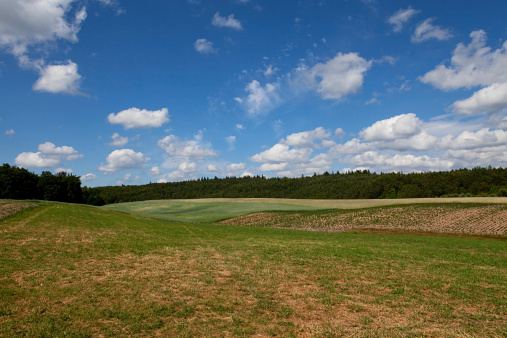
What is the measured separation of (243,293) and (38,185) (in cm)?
10722

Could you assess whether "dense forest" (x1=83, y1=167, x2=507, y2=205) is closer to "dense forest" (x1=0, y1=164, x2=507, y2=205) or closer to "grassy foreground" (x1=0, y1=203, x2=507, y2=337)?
"dense forest" (x1=0, y1=164, x2=507, y2=205)

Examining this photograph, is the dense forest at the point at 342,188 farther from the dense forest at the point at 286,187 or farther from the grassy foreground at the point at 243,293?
the grassy foreground at the point at 243,293

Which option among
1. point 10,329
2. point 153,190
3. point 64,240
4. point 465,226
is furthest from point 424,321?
point 153,190

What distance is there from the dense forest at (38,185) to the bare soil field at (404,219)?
68845 mm

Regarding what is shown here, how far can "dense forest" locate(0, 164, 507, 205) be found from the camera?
91.2 m

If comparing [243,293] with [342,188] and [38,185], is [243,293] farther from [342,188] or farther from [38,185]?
[342,188]

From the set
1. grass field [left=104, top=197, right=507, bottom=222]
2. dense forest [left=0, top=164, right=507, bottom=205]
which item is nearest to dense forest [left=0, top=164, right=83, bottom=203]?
dense forest [left=0, top=164, right=507, bottom=205]

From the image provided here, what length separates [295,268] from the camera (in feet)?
47.6

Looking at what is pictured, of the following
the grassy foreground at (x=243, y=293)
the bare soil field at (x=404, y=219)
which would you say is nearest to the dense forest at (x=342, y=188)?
the bare soil field at (x=404, y=219)

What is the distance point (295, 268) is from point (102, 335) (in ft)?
30.4

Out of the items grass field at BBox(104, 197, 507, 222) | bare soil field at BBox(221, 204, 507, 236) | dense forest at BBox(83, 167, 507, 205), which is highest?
dense forest at BBox(83, 167, 507, 205)

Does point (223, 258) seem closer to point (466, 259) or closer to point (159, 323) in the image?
point (159, 323)

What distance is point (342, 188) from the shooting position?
13325cm

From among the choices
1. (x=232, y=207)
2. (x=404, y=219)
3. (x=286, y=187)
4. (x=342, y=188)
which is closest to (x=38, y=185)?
(x=232, y=207)
